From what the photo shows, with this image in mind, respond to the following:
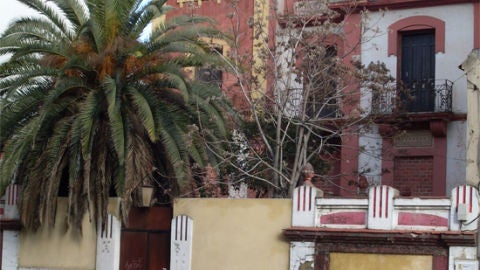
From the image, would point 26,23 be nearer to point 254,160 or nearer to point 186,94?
point 186,94

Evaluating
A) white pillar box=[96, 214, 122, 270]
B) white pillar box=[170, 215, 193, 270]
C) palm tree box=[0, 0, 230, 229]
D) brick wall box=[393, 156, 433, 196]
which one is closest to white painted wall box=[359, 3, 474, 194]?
brick wall box=[393, 156, 433, 196]

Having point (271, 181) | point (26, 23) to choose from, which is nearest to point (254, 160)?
point (271, 181)

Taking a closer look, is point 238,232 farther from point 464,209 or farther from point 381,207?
point 464,209

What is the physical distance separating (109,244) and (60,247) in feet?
4.30

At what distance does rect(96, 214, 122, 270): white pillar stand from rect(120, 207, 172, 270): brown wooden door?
0.16 metres

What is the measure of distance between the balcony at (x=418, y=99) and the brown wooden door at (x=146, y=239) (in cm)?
609

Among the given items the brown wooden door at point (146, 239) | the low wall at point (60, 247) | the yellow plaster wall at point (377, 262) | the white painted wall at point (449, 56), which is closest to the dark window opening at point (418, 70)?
the white painted wall at point (449, 56)

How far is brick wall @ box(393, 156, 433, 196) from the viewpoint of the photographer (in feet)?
75.9

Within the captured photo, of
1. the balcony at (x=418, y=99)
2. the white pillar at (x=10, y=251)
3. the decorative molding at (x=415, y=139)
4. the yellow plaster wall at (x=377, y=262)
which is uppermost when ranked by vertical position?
the balcony at (x=418, y=99)

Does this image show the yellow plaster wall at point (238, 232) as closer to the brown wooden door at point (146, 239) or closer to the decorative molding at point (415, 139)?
the brown wooden door at point (146, 239)

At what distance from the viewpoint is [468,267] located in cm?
1608

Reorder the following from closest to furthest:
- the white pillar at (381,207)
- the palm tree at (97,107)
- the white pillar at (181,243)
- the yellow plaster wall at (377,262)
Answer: the yellow plaster wall at (377,262) → the white pillar at (381,207) → the white pillar at (181,243) → the palm tree at (97,107)

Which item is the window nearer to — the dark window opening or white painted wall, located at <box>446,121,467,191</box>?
the dark window opening

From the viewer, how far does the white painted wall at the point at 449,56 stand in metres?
22.9
